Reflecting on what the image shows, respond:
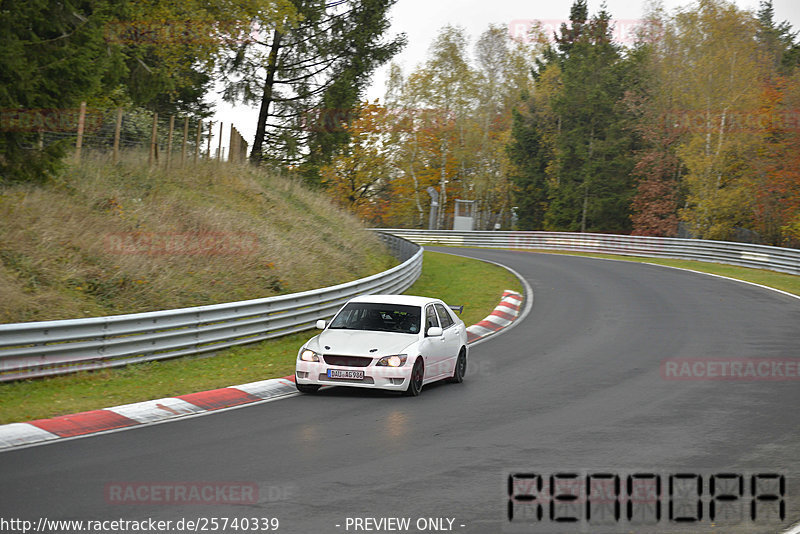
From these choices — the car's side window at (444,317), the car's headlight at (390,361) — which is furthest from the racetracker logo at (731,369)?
the car's headlight at (390,361)

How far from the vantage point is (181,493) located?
7.25m

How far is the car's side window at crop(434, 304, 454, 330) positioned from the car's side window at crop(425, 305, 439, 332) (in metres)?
0.20

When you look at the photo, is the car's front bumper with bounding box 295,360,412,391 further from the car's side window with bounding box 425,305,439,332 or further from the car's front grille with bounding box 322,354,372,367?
the car's side window with bounding box 425,305,439,332

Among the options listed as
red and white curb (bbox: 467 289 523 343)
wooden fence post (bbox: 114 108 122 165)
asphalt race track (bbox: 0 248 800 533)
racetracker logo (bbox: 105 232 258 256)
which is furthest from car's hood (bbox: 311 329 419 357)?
wooden fence post (bbox: 114 108 122 165)

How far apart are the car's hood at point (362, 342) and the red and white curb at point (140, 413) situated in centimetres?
93

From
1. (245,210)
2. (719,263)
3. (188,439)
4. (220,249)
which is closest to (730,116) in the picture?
(719,263)

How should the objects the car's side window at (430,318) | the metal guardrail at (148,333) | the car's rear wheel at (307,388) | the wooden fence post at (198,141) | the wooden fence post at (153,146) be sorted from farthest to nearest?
the wooden fence post at (198,141) → the wooden fence post at (153,146) → the car's side window at (430,318) → the car's rear wheel at (307,388) → the metal guardrail at (148,333)

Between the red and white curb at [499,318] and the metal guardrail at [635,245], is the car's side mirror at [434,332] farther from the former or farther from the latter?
the metal guardrail at [635,245]

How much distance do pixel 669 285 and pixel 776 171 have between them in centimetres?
2085

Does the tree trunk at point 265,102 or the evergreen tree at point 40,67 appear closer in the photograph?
the evergreen tree at point 40,67

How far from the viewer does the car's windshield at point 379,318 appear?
13766mm

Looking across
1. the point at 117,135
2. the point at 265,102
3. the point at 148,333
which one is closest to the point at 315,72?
the point at 265,102

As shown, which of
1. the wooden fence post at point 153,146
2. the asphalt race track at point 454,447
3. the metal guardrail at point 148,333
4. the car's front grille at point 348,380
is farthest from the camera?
the wooden fence post at point 153,146

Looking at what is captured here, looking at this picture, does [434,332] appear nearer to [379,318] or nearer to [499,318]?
[379,318]
